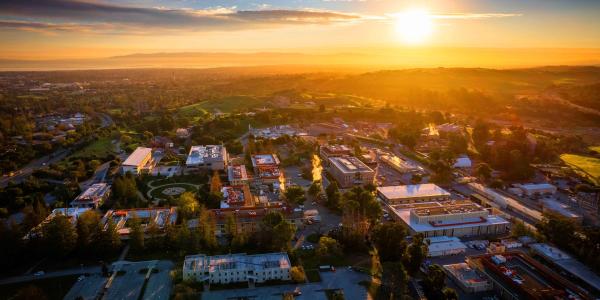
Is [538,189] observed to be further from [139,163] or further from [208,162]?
[139,163]

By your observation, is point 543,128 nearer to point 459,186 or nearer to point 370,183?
point 459,186

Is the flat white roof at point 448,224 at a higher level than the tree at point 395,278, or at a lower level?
higher

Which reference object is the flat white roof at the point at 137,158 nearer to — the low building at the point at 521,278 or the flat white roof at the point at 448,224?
the flat white roof at the point at 448,224

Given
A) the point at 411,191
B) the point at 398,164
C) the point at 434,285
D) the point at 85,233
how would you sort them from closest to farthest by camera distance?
1. the point at 434,285
2. the point at 85,233
3. the point at 411,191
4. the point at 398,164

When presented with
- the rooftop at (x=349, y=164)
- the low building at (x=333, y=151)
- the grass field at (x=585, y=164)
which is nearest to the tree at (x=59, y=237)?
the rooftop at (x=349, y=164)

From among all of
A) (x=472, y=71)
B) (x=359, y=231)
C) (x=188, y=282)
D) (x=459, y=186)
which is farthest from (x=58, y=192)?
(x=472, y=71)

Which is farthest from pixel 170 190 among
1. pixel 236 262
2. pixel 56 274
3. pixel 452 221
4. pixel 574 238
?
pixel 574 238

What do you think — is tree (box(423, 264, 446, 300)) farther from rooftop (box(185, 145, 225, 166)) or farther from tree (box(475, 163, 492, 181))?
rooftop (box(185, 145, 225, 166))
